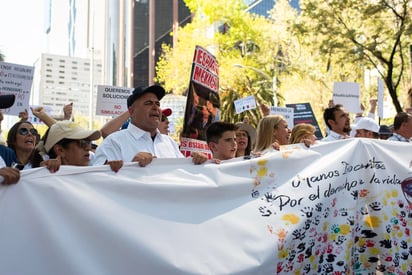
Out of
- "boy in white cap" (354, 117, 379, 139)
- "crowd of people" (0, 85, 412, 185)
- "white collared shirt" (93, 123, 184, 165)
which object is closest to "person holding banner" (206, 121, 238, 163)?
"crowd of people" (0, 85, 412, 185)

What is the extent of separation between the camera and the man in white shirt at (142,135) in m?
3.96

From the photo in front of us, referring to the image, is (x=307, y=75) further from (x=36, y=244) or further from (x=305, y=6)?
(x=36, y=244)

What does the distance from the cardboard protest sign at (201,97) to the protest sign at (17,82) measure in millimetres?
2916

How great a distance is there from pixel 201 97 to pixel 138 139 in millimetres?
1083

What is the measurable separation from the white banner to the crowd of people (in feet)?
0.43

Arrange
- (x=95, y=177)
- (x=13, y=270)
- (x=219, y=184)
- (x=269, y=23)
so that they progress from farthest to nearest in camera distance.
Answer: (x=269, y=23) → (x=219, y=184) → (x=95, y=177) → (x=13, y=270)

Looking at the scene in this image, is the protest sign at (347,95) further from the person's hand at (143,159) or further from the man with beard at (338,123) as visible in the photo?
the person's hand at (143,159)

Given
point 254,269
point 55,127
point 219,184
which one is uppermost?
point 55,127

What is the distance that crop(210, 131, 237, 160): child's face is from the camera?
4.42 meters

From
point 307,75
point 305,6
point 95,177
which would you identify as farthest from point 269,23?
point 95,177

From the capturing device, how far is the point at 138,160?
3404 millimetres

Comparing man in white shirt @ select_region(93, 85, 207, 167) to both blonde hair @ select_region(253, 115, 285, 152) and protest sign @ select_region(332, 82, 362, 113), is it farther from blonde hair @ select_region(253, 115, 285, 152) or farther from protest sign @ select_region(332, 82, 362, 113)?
protest sign @ select_region(332, 82, 362, 113)

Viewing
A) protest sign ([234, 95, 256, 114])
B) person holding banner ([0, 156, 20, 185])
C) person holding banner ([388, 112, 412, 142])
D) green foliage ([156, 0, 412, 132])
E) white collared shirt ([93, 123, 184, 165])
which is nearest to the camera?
person holding banner ([0, 156, 20, 185])

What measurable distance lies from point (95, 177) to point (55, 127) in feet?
1.96
